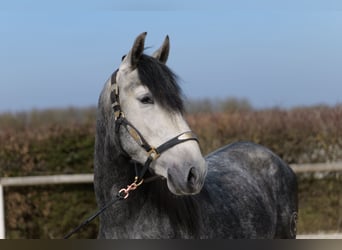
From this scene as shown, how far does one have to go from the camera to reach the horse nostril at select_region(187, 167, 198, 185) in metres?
2.60

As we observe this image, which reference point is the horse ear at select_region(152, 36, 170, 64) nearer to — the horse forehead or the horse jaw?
the horse forehead

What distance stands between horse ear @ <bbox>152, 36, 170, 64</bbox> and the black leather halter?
29 centimetres

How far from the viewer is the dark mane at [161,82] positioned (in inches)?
108

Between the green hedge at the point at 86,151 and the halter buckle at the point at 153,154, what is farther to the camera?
the green hedge at the point at 86,151

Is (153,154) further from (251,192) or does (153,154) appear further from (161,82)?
(251,192)

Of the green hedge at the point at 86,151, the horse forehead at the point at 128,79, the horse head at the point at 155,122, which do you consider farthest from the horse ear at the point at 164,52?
the green hedge at the point at 86,151

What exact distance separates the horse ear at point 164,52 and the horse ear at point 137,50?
0.23m

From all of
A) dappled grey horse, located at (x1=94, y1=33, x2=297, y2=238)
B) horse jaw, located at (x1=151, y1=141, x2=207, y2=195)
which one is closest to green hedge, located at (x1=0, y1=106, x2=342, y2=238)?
dappled grey horse, located at (x1=94, y1=33, x2=297, y2=238)

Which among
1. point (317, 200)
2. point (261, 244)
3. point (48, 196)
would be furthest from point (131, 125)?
point (317, 200)

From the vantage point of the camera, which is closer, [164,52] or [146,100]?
[146,100]

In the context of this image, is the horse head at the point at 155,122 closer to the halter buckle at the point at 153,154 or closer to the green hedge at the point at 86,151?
the halter buckle at the point at 153,154

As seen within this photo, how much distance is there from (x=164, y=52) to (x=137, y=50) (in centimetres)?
29

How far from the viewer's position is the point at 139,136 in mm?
2771

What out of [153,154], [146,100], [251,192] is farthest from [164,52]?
[251,192]
